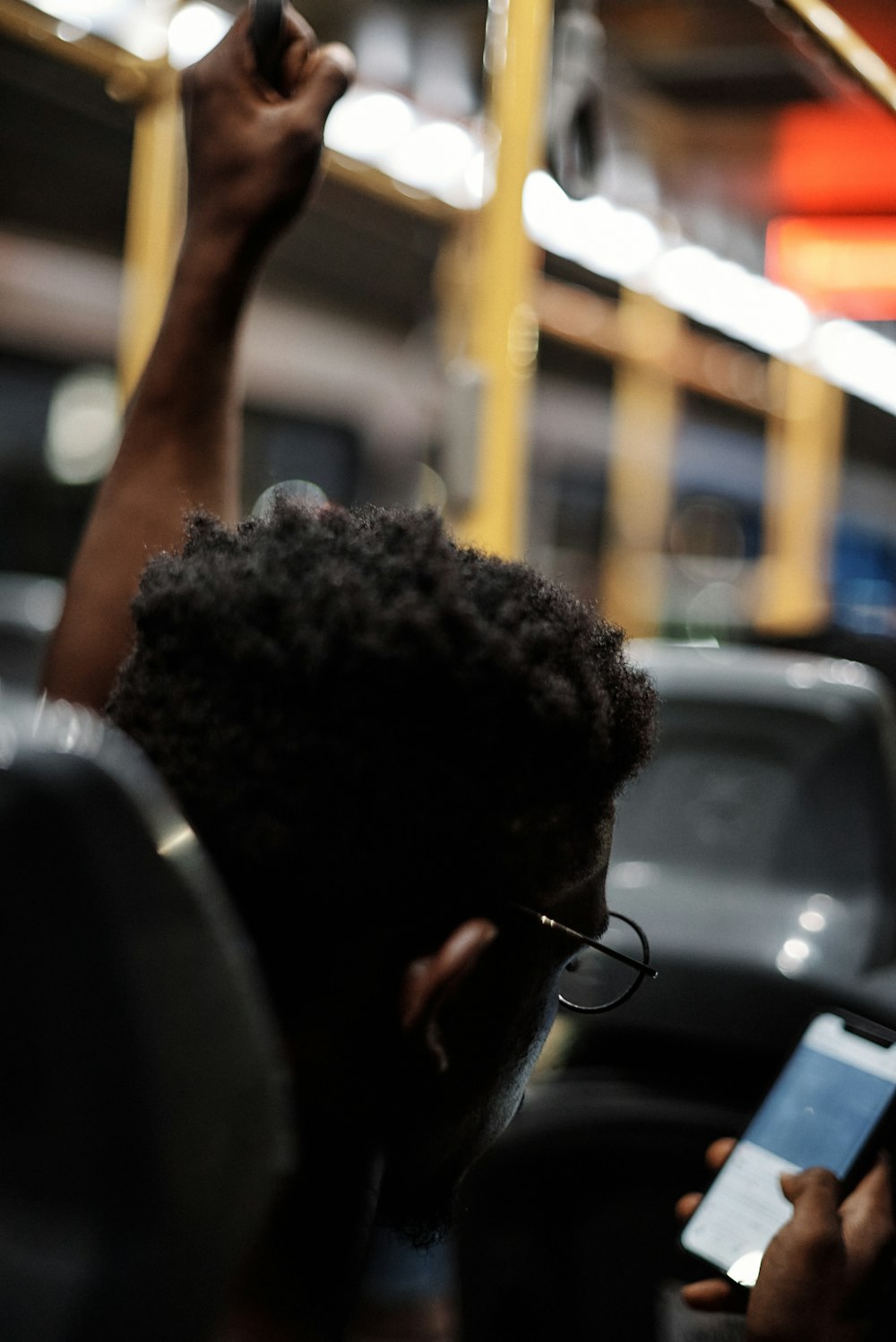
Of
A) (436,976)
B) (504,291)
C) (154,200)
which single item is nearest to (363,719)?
(436,976)

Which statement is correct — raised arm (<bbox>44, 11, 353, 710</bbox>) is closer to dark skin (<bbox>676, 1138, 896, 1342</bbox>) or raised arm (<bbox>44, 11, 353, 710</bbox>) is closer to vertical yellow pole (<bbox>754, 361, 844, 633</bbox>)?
dark skin (<bbox>676, 1138, 896, 1342</bbox>)

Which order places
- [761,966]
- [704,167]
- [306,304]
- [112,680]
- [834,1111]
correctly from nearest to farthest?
[112,680] < [834,1111] < [761,966] < [704,167] < [306,304]

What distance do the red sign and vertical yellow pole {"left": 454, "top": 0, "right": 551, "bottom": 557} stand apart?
1726mm

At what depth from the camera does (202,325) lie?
1.20 metres

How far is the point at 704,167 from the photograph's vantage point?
4453mm

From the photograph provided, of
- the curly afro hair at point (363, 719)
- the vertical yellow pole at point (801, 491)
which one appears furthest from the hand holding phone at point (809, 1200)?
the vertical yellow pole at point (801, 491)

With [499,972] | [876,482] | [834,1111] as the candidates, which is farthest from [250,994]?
[876,482]

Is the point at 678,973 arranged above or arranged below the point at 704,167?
below

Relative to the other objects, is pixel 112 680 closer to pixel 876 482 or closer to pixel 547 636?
pixel 547 636

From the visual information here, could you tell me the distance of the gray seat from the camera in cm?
47

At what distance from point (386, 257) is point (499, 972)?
511cm

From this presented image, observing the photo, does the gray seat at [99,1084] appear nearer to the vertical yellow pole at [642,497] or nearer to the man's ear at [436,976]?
the man's ear at [436,976]

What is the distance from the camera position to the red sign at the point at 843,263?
3877mm

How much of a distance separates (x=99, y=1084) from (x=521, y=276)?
6.63ft
